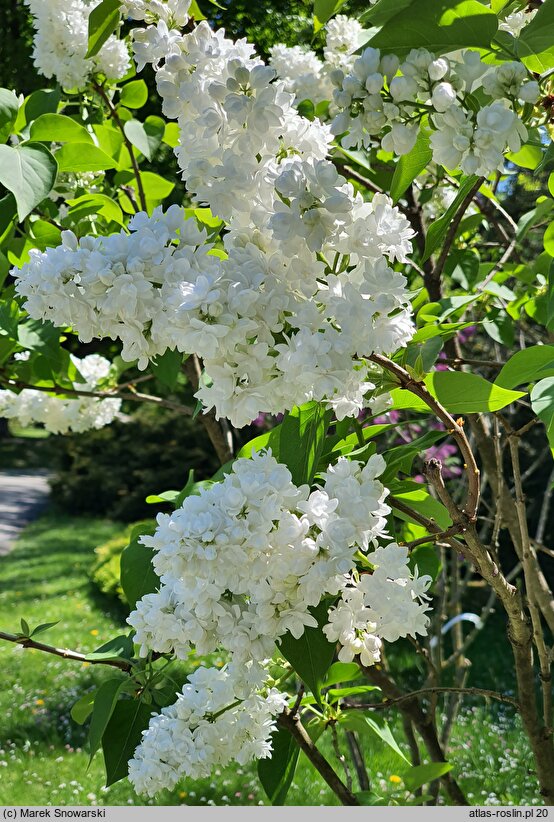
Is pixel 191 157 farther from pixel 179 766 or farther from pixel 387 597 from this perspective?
pixel 179 766

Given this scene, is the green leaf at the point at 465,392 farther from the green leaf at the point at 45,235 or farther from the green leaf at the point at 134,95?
the green leaf at the point at 134,95

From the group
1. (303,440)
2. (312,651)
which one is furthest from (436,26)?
(312,651)

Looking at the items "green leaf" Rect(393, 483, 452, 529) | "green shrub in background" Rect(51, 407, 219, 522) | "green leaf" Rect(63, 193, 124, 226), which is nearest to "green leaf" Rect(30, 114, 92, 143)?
"green leaf" Rect(63, 193, 124, 226)

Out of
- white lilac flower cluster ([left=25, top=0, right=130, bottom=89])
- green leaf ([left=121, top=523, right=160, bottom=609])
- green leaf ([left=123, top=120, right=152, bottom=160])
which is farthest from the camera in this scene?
white lilac flower cluster ([left=25, top=0, right=130, bottom=89])

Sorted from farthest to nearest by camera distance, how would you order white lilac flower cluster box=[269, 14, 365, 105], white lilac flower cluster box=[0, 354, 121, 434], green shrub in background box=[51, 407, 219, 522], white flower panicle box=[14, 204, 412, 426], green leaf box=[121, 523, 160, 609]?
green shrub in background box=[51, 407, 219, 522] < white lilac flower cluster box=[0, 354, 121, 434] < white lilac flower cluster box=[269, 14, 365, 105] < green leaf box=[121, 523, 160, 609] < white flower panicle box=[14, 204, 412, 426]

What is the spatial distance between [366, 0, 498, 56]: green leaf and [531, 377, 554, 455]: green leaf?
1.20 feet

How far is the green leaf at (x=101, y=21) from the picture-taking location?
1145 mm

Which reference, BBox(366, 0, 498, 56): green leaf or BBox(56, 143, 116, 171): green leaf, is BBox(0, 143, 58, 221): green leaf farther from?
BBox(366, 0, 498, 56): green leaf

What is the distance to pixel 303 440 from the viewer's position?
99 centimetres

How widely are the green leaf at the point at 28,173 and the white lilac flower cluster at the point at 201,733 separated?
77cm

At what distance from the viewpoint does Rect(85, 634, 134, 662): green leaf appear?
53.7 inches

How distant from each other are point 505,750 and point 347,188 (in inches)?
165

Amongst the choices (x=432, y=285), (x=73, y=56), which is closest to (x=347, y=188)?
(x=432, y=285)

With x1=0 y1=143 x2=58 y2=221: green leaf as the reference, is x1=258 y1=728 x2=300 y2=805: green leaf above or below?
below
